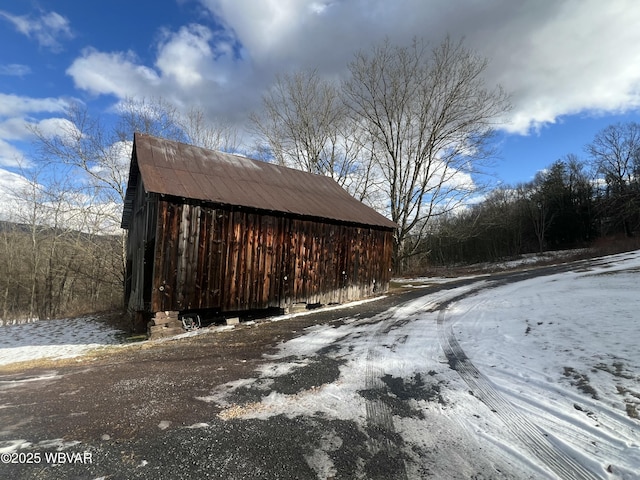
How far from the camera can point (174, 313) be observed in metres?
8.53

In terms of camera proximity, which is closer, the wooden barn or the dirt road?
the dirt road

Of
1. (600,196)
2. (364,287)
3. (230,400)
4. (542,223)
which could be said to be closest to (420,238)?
(364,287)

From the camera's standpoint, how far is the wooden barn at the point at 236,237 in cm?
857

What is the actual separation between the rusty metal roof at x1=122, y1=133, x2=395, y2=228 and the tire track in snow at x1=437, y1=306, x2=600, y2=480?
6.83 metres

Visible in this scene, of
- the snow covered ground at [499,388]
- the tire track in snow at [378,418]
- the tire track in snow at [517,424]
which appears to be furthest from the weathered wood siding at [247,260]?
the tire track in snow at [517,424]

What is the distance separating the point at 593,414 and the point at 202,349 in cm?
628

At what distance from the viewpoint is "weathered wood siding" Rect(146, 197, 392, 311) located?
8.48 meters

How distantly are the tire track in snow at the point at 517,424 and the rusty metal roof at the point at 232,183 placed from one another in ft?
22.4

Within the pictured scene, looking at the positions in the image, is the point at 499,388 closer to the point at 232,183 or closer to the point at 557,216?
the point at 232,183

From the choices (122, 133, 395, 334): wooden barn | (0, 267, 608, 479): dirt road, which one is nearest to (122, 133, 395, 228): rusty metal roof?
(122, 133, 395, 334): wooden barn

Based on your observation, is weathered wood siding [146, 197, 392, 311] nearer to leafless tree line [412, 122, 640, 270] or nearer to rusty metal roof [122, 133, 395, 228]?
rusty metal roof [122, 133, 395, 228]

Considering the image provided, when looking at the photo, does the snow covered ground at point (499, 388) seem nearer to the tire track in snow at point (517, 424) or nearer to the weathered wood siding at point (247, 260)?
the tire track in snow at point (517, 424)

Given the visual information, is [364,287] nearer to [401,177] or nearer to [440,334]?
[440,334]

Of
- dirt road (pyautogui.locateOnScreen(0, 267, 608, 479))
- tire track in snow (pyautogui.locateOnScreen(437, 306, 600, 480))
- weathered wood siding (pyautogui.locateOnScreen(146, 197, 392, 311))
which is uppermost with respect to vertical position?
weathered wood siding (pyautogui.locateOnScreen(146, 197, 392, 311))
